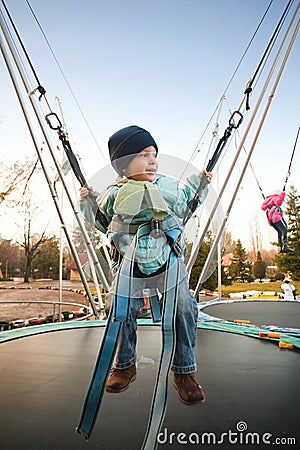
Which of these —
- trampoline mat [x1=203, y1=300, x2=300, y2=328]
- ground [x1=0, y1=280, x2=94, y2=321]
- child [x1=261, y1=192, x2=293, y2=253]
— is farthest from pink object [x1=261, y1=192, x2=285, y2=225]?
ground [x1=0, y1=280, x2=94, y2=321]

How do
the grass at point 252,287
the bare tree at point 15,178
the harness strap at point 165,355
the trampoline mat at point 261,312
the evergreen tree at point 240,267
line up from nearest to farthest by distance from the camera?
the harness strap at point 165,355, the trampoline mat at point 261,312, the bare tree at point 15,178, the evergreen tree at point 240,267, the grass at point 252,287

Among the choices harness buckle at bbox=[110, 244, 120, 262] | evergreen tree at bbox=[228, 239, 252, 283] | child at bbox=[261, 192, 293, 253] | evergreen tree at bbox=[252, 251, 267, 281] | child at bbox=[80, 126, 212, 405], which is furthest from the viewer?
evergreen tree at bbox=[252, 251, 267, 281]

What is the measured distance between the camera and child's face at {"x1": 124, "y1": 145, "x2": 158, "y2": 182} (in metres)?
1.11

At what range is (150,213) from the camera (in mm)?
1036

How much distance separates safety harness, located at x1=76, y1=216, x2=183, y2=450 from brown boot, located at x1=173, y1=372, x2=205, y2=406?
0.14 m

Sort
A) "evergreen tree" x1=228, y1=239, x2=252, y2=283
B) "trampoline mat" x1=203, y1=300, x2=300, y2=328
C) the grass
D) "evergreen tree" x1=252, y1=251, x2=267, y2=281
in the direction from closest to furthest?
"trampoline mat" x1=203, y1=300, x2=300, y2=328
"evergreen tree" x1=228, y1=239, x2=252, y2=283
the grass
"evergreen tree" x1=252, y1=251, x2=267, y2=281

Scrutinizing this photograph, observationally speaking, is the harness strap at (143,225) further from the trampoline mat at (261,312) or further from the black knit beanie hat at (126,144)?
the trampoline mat at (261,312)

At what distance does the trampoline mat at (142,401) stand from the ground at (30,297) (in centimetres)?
718

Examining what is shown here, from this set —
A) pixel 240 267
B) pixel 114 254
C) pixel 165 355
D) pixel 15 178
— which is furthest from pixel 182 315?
pixel 240 267

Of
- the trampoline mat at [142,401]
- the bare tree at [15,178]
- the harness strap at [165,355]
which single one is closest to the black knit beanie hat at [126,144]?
the harness strap at [165,355]

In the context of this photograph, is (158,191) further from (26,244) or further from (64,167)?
(26,244)

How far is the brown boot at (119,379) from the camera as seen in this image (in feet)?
3.89

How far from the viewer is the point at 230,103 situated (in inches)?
124

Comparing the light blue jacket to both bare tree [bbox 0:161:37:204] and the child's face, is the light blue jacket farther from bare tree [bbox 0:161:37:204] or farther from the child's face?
bare tree [bbox 0:161:37:204]
